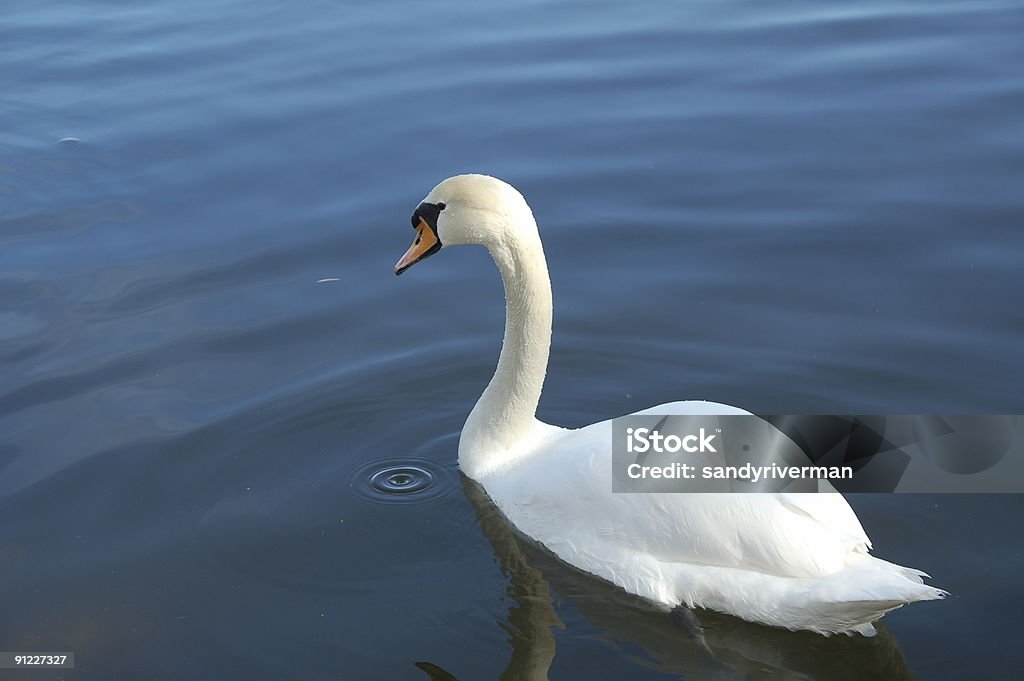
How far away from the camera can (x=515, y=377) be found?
6.32 meters

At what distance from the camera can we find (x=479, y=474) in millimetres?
6293

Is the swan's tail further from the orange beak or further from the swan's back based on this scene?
the orange beak

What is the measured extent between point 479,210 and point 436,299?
90.3 inches

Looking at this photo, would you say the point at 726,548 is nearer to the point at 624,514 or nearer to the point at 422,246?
the point at 624,514

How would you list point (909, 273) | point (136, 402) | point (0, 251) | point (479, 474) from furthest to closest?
1. point (0, 251)
2. point (909, 273)
3. point (136, 402)
4. point (479, 474)

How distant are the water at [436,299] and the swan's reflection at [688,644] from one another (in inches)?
0.6

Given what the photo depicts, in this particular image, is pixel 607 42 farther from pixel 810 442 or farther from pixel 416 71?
pixel 810 442

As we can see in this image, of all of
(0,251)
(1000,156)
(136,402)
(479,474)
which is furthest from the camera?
(1000,156)

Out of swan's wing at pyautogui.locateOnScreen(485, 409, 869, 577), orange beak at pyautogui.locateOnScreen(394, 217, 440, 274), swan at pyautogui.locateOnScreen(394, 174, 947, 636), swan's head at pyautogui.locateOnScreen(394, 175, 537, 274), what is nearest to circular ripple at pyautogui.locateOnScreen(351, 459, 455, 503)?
swan at pyautogui.locateOnScreen(394, 174, 947, 636)

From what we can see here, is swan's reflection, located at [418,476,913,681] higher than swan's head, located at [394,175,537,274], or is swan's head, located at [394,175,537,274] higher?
swan's head, located at [394,175,537,274]

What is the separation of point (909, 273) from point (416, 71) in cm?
537

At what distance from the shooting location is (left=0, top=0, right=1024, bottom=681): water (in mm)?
5480

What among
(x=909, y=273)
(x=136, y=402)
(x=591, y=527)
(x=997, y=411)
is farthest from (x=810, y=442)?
(x=136, y=402)

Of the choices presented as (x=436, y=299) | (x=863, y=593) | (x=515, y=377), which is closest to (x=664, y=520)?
→ (x=863, y=593)
